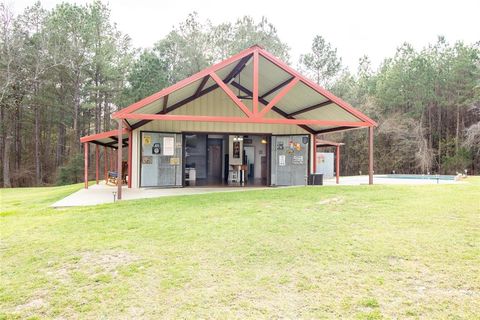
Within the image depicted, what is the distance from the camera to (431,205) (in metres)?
6.36

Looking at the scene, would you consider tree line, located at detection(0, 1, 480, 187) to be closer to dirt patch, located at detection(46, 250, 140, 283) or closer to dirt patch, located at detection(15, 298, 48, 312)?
dirt patch, located at detection(46, 250, 140, 283)

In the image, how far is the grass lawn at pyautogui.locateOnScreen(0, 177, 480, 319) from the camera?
8.73ft

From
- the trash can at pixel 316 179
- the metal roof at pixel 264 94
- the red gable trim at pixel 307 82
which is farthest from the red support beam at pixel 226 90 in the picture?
the trash can at pixel 316 179

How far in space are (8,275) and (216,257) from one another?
2083mm

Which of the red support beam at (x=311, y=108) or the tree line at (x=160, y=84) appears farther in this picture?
the tree line at (x=160, y=84)

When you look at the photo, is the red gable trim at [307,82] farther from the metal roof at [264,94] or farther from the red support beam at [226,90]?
the red support beam at [226,90]

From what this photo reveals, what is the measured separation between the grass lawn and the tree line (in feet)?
53.1

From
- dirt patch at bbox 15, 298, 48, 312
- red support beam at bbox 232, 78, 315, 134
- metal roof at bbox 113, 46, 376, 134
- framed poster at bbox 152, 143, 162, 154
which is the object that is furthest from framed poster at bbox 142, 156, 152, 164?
dirt patch at bbox 15, 298, 48, 312

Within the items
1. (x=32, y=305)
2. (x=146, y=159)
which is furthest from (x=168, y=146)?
(x=32, y=305)

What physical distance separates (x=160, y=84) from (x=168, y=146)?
1156 centimetres

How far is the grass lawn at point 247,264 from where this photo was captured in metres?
2.66

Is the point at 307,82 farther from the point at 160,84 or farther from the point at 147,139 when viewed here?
the point at 160,84

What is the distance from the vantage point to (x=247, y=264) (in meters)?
3.54

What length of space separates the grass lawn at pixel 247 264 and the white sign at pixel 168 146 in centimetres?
517
